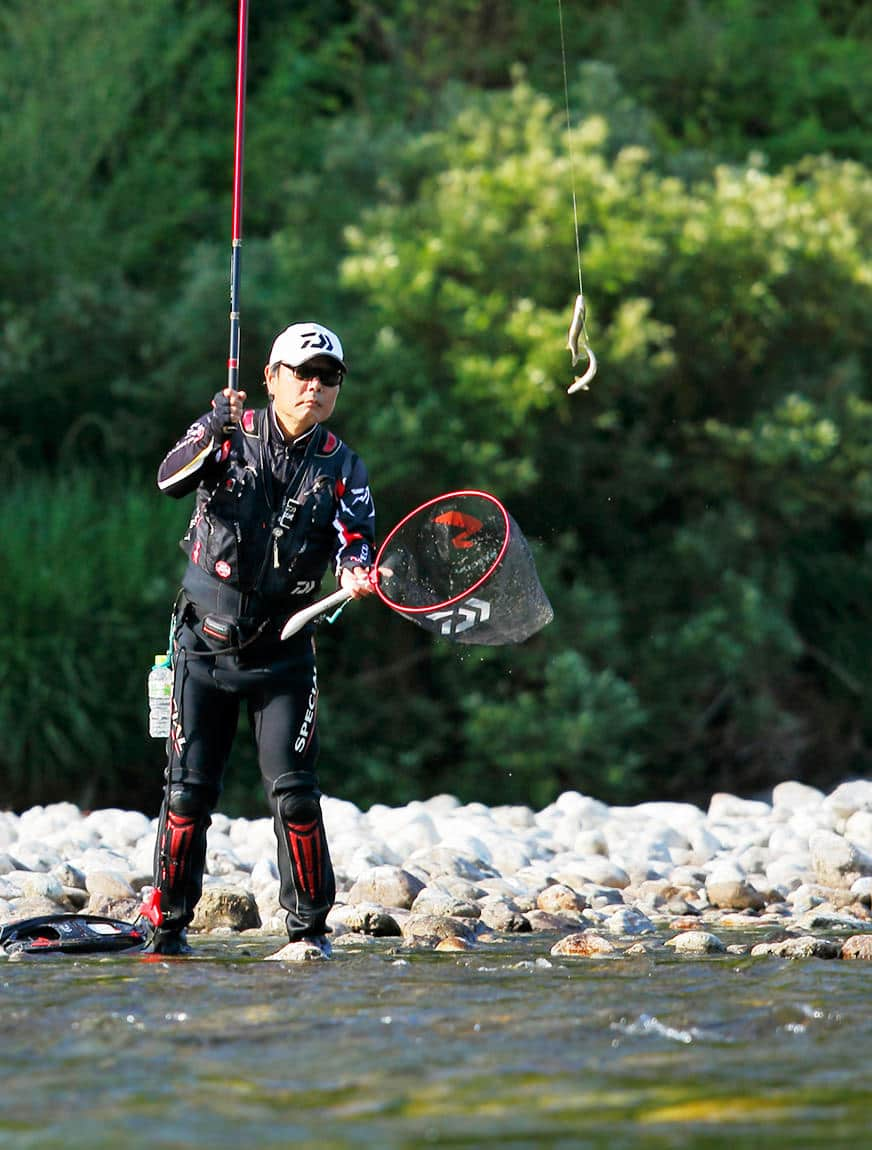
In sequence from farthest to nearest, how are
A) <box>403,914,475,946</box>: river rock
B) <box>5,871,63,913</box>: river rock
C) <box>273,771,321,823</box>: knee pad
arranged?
<box>5,871,63,913</box>: river rock → <box>403,914,475,946</box>: river rock → <box>273,771,321,823</box>: knee pad

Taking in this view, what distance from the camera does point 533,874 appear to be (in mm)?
8547

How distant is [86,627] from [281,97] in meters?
7.35

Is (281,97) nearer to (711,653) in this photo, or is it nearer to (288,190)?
(288,190)

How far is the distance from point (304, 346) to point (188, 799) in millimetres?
Answer: 1519

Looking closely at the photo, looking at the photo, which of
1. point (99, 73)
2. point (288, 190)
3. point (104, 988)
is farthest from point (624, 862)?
point (99, 73)

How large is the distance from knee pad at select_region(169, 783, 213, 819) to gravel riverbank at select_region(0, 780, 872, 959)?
1.04 meters

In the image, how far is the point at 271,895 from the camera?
308 inches

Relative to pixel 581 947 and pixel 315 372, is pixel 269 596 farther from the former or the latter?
pixel 581 947

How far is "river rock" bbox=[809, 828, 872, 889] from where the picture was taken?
8508 mm

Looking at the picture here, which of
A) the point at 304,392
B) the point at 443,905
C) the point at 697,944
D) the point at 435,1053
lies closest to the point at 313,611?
the point at 304,392

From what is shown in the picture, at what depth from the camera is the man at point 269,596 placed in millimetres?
5859

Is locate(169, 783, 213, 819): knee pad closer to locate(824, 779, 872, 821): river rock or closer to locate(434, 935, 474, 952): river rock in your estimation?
locate(434, 935, 474, 952): river rock

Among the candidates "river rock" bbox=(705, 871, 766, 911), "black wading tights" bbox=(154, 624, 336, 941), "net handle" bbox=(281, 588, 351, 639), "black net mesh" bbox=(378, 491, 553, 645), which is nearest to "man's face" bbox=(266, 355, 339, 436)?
"black net mesh" bbox=(378, 491, 553, 645)

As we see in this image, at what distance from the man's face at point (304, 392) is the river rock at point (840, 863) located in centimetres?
384
